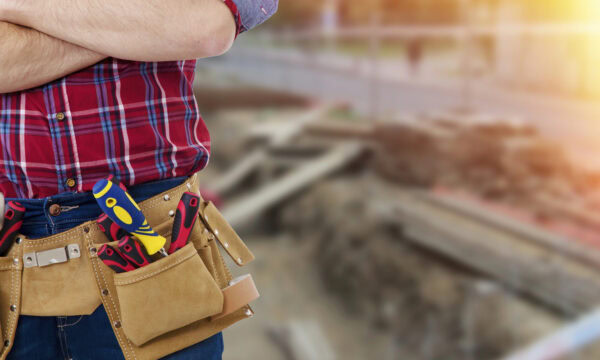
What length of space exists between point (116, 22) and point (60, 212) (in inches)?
A: 7.7

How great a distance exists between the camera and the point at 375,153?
19.7 feet

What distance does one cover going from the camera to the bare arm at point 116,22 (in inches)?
22.7

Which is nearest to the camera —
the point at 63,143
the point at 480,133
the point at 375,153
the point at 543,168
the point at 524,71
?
the point at 63,143

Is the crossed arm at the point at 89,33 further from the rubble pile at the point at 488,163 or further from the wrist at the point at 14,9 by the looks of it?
the rubble pile at the point at 488,163

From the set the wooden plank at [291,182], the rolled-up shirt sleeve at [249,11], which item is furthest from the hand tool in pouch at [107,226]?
the wooden plank at [291,182]

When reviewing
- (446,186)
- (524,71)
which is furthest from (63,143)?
(446,186)

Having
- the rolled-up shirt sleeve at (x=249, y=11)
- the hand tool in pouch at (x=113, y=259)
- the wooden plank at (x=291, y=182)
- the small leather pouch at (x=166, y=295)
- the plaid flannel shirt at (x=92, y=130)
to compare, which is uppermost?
the rolled-up shirt sleeve at (x=249, y=11)

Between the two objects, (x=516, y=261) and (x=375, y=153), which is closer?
(x=516, y=261)

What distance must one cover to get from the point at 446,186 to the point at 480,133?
59cm

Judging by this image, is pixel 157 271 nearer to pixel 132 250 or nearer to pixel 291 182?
pixel 132 250

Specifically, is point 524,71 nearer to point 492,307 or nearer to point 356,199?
point 492,307

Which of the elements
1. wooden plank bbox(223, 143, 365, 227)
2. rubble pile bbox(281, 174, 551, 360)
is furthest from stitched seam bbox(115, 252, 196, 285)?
wooden plank bbox(223, 143, 365, 227)

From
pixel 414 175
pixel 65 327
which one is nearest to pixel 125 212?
pixel 65 327

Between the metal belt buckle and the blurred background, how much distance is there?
3412 mm
